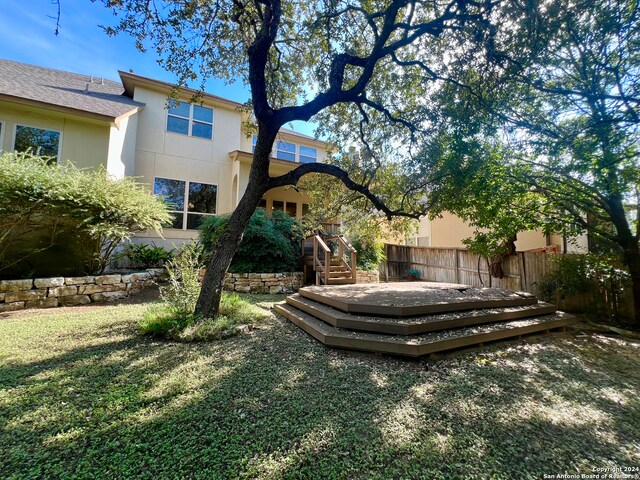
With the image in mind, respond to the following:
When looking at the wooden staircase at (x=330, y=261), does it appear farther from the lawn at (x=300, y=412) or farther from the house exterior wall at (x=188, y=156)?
the lawn at (x=300, y=412)

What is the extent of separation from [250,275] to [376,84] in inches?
267

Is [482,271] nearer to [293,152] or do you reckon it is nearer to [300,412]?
[300,412]

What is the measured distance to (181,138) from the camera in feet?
37.8

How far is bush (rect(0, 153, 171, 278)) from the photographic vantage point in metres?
5.79

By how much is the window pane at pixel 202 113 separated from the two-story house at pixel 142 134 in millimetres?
43

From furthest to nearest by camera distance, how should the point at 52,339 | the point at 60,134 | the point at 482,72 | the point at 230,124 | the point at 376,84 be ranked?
the point at 230,124 < the point at 60,134 < the point at 376,84 < the point at 482,72 < the point at 52,339

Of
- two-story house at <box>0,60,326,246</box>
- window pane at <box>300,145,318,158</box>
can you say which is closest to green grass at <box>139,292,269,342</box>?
two-story house at <box>0,60,326,246</box>

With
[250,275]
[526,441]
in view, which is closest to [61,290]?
[250,275]

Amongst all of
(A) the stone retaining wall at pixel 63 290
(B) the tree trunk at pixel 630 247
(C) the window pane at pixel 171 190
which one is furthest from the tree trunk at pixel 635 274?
(C) the window pane at pixel 171 190

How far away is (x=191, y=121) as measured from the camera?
38.7 ft

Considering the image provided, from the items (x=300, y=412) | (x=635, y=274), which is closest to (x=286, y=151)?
(x=635, y=274)

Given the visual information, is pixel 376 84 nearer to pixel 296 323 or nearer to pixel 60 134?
pixel 296 323

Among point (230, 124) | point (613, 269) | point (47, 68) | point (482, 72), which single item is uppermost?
point (47, 68)

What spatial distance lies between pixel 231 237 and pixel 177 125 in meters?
9.47
